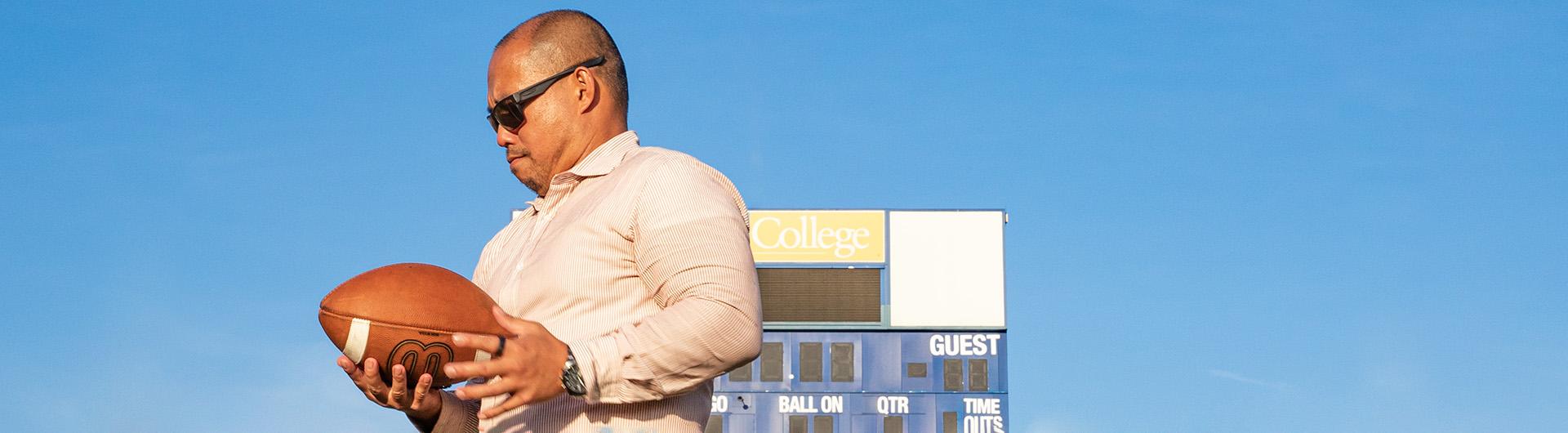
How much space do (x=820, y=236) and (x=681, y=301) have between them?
23.8 meters

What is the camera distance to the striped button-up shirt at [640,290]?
2666 millimetres

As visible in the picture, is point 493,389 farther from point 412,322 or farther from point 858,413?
point 858,413

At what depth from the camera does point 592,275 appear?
2889 mm

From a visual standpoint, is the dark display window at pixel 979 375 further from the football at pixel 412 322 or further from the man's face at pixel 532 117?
the football at pixel 412 322

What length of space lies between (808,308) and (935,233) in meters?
4.08

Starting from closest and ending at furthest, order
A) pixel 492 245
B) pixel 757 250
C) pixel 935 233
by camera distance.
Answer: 1. pixel 492 245
2. pixel 757 250
3. pixel 935 233

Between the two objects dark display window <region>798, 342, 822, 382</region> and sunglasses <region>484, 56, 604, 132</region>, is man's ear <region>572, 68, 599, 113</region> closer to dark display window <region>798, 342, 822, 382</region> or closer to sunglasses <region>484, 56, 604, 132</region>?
sunglasses <region>484, 56, 604, 132</region>

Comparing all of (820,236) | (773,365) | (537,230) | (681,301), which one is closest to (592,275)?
(681,301)

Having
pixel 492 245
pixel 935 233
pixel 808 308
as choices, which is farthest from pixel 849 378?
pixel 492 245

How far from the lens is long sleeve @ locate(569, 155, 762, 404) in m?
2.65

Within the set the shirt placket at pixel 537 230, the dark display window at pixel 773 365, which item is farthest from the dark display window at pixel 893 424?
the shirt placket at pixel 537 230

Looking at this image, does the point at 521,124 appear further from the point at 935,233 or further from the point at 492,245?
the point at 935,233

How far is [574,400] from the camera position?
286 cm

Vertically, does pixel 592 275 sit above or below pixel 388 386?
above
